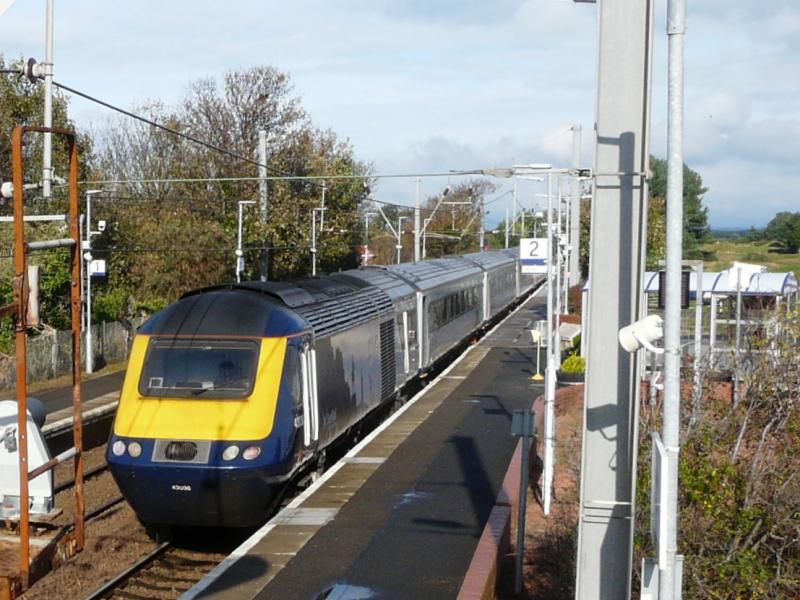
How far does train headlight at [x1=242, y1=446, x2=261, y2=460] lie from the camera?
12.3 meters

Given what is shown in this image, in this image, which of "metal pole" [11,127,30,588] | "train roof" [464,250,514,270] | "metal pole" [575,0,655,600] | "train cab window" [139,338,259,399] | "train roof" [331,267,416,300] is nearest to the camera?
"metal pole" [11,127,30,588]

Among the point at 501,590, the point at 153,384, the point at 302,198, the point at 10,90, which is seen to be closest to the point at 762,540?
the point at 501,590

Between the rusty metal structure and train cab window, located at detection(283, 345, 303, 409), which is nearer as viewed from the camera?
the rusty metal structure

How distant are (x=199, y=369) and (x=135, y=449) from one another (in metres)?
1.18

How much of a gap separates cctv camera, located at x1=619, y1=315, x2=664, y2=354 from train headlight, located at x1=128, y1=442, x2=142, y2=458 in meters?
7.62

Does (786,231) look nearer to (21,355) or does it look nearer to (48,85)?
(48,85)

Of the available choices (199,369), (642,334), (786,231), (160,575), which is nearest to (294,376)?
(199,369)

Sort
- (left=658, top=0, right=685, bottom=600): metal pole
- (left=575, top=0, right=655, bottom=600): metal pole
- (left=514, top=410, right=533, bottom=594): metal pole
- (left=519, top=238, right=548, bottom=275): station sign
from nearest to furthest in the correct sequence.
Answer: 1. (left=658, top=0, right=685, bottom=600): metal pole
2. (left=575, top=0, right=655, bottom=600): metal pole
3. (left=514, top=410, right=533, bottom=594): metal pole
4. (left=519, top=238, right=548, bottom=275): station sign

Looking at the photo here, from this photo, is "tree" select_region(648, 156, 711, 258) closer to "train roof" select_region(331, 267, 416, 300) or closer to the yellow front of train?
"train roof" select_region(331, 267, 416, 300)

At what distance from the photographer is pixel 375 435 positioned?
1852 cm

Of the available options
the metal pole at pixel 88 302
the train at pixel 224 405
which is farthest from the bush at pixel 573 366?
the metal pole at pixel 88 302

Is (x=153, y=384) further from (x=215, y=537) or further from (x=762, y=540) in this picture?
(x=762, y=540)

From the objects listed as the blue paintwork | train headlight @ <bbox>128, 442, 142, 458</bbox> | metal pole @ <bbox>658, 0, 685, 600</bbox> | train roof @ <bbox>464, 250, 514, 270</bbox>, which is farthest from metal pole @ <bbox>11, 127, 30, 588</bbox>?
train roof @ <bbox>464, 250, 514, 270</bbox>

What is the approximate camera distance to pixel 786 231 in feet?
162
